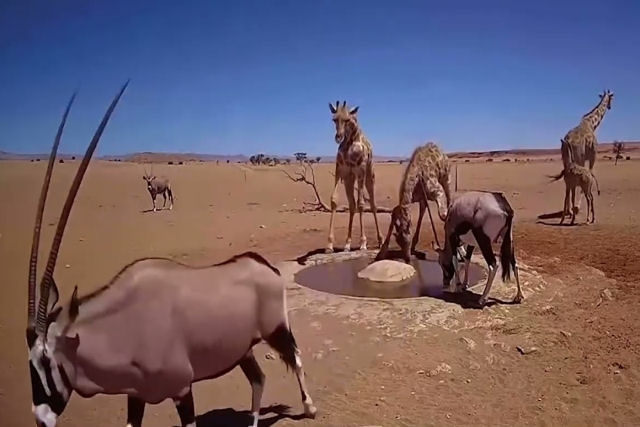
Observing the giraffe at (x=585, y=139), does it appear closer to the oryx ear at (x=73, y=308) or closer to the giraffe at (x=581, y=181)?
the giraffe at (x=581, y=181)

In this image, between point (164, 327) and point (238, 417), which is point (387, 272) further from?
point (164, 327)

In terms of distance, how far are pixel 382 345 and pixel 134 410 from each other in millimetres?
2614

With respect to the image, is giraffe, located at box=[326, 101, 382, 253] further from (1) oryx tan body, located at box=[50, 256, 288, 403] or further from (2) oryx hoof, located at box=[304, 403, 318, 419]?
(1) oryx tan body, located at box=[50, 256, 288, 403]

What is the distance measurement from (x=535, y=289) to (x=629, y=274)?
1.74 metres

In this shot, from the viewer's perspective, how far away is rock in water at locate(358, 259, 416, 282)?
6.78m

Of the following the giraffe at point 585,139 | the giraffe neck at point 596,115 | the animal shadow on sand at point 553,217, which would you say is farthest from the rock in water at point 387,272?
the giraffe neck at point 596,115

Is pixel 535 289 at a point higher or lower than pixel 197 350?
lower

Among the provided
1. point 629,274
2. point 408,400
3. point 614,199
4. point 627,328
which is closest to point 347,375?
point 408,400

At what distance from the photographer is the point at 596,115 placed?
1414cm

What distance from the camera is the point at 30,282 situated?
2.61m

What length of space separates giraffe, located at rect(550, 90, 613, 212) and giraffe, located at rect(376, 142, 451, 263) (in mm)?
5488

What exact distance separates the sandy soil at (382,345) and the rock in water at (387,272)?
1086 millimetres

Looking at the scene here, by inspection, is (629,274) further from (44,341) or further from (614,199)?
(614,199)

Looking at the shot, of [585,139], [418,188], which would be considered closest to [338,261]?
[418,188]
